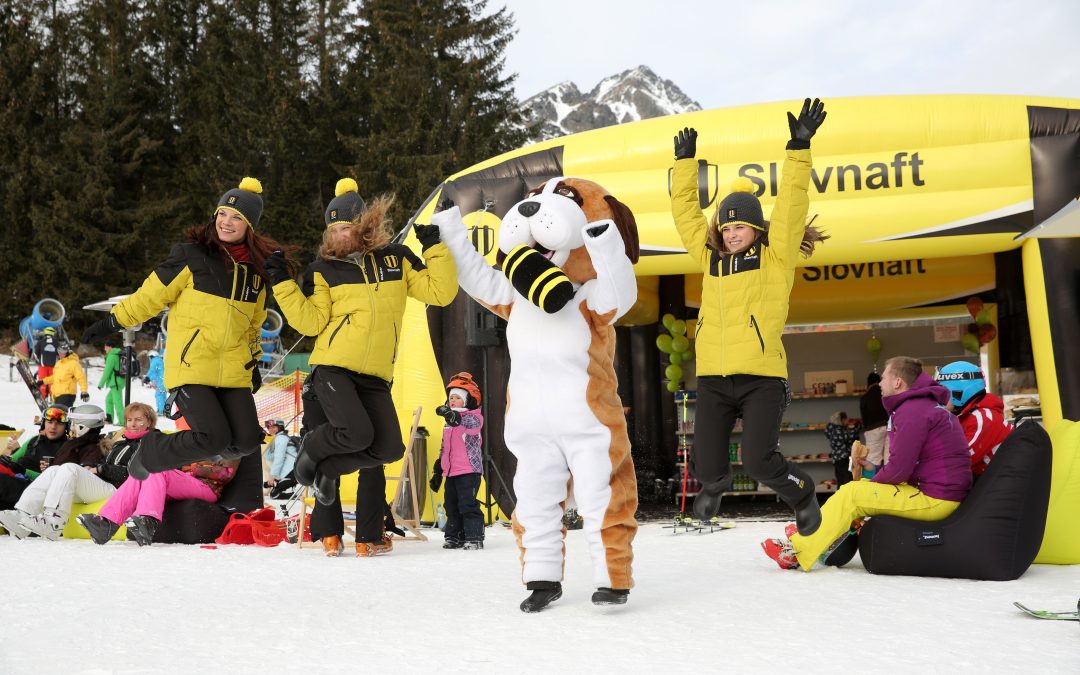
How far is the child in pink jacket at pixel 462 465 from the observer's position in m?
6.98

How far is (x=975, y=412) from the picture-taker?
17.8 ft

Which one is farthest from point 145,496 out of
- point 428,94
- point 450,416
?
point 428,94

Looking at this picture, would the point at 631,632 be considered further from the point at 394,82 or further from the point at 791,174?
the point at 394,82

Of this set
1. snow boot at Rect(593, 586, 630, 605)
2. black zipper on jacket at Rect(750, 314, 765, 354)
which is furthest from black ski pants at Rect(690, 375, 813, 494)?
snow boot at Rect(593, 586, 630, 605)

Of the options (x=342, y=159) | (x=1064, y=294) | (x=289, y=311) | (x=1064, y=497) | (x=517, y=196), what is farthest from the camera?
(x=342, y=159)

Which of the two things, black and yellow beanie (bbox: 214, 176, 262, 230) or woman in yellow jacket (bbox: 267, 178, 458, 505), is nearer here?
woman in yellow jacket (bbox: 267, 178, 458, 505)

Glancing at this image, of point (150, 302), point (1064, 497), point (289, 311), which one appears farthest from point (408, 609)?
point (1064, 497)

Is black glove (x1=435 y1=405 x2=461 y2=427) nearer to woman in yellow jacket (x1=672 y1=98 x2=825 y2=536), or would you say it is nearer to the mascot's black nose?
woman in yellow jacket (x1=672 y1=98 x2=825 y2=536)

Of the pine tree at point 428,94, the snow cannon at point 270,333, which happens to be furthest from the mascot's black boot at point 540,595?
the pine tree at point 428,94

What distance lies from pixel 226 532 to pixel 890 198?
207 inches

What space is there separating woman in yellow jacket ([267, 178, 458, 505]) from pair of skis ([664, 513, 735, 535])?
3.80 meters

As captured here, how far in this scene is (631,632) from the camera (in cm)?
357

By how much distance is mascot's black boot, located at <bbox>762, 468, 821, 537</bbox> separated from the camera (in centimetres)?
464

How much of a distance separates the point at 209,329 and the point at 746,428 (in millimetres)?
2437
